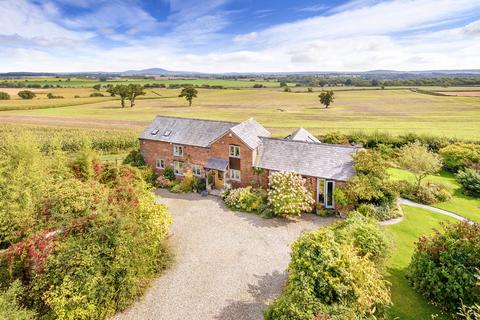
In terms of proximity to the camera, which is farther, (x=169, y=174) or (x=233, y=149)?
(x=169, y=174)

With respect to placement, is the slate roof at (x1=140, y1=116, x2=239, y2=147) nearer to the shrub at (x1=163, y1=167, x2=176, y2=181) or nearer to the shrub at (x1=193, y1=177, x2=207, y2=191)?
the shrub at (x1=163, y1=167, x2=176, y2=181)

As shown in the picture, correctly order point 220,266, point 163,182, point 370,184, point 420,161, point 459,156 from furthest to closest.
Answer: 1. point 459,156
2. point 163,182
3. point 420,161
4. point 370,184
5. point 220,266

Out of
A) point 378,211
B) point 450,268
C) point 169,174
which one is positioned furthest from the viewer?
point 169,174

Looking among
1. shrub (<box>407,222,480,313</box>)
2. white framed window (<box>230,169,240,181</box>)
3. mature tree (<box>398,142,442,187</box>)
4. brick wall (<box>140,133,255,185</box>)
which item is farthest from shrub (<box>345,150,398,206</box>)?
white framed window (<box>230,169,240,181</box>)

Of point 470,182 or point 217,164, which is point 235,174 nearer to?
point 217,164

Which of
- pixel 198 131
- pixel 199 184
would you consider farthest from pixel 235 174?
pixel 198 131
